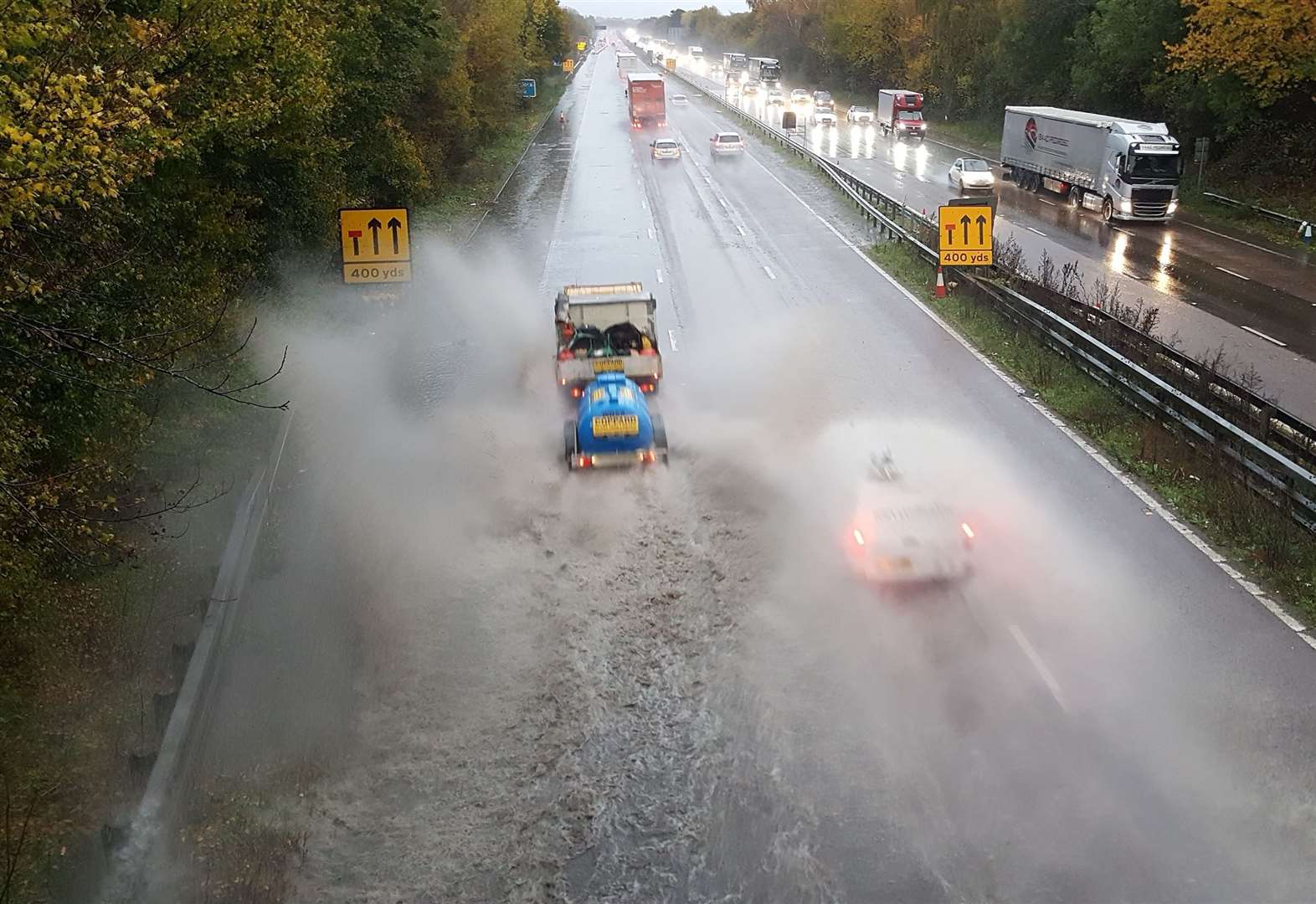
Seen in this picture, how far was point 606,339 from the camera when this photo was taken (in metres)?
22.0

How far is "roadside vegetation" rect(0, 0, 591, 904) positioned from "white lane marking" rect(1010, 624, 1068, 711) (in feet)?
28.5

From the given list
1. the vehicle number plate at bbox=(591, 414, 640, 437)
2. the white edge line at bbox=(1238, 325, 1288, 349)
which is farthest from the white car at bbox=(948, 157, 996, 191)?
the vehicle number plate at bbox=(591, 414, 640, 437)

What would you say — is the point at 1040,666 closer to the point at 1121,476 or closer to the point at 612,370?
the point at 1121,476

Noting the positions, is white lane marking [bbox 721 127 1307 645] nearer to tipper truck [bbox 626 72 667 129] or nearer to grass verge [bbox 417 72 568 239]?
grass verge [bbox 417 72 568 239]

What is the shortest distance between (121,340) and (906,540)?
9.54 metres

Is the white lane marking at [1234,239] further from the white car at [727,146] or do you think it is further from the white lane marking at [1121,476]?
the white car at [727,146]

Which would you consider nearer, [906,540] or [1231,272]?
[906,540]

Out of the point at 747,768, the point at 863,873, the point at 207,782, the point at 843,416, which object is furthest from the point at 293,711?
the point at 843,416

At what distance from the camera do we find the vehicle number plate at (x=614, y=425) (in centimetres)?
1797

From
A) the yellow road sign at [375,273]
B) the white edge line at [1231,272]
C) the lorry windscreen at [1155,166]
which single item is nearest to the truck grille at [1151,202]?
the lorry windscreen at [1155,166]

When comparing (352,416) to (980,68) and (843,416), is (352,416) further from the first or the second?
(980,68)

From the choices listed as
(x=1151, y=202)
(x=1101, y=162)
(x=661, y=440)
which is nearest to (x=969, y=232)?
(x=661, y=440)

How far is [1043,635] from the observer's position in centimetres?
1297

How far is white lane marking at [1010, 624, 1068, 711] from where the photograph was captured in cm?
1177
